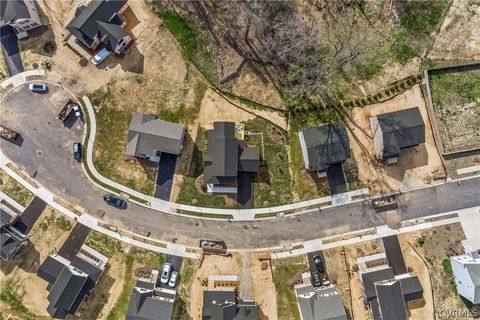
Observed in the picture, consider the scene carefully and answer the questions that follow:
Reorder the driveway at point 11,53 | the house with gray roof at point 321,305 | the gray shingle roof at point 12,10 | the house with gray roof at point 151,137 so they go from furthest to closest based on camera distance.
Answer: the driveway at point 11,53
the house with gray roof at point 151,137
the gray shingle roof at point 12,10
the house with gray roof at point 321,305

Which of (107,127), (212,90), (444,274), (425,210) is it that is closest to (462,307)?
(444,274)


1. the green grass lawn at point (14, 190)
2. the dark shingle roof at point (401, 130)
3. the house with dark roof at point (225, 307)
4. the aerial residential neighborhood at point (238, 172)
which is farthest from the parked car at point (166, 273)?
the dark shingle roof at point (401, 130)

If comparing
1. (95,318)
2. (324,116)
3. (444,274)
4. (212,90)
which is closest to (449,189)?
(444,274)

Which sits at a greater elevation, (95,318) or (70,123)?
(70,123)

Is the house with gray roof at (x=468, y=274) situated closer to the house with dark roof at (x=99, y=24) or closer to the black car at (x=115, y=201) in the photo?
the black car at (x=115, y=201)

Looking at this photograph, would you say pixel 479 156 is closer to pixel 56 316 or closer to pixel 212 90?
pixel 212 90

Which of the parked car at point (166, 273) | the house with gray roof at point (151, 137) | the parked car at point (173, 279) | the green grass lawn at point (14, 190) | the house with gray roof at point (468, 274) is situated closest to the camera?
the house with gray roof at point (468, 274)

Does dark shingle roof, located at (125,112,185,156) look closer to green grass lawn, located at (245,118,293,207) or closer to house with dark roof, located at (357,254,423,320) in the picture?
green grass lawn, located at (245,118,293,207)

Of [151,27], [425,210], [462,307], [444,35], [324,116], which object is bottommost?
[462,307]
